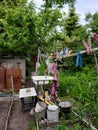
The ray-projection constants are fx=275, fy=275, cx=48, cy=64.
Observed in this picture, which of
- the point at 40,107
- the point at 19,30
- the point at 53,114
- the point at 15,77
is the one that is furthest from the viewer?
the point at 19,30

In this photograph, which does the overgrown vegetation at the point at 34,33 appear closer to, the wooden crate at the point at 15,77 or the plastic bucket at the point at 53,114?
the wooden crate at the point at 15,77

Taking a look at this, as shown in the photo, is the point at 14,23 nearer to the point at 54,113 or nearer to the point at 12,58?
the point at 12,58

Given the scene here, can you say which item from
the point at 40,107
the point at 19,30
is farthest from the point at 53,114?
the point at 19,30

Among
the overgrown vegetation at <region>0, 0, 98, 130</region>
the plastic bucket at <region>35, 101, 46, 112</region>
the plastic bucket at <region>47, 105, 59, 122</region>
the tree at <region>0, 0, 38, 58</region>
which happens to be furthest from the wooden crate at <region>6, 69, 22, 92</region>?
the plastic bucket at <region>47, 105, 59, 122</region>

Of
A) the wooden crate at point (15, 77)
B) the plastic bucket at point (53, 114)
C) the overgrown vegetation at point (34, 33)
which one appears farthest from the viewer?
the overgrown vegetation at point (34, 33)

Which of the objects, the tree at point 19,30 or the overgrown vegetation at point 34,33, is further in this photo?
the tree at point 19,30

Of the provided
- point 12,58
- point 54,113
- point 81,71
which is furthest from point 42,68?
point 54,113

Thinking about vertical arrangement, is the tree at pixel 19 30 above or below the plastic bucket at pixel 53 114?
above

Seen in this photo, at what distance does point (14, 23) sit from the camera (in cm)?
1662

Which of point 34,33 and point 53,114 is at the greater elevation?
point 34,33

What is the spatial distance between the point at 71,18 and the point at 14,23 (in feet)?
38.5

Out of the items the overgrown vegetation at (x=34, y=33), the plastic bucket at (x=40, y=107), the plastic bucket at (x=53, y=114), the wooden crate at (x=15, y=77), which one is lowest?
the plastic bucket at (x=53, y=114)

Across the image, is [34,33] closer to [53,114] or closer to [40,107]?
[40,107]

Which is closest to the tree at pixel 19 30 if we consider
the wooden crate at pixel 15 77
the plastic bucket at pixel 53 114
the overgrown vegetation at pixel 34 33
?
the overgrown vegetation at pixel 34 33
